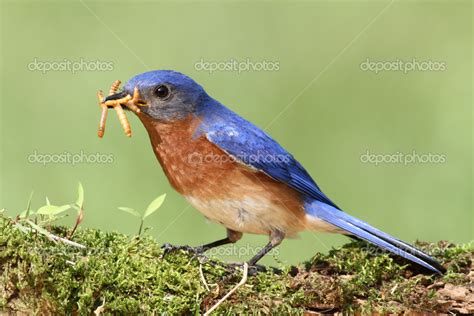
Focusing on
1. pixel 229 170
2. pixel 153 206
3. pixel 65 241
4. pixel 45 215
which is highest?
pixel 229 170

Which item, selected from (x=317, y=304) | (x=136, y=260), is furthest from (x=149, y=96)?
(x=317, y=304)

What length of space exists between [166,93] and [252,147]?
0.78 meters

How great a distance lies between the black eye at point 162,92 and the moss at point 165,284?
1.38 m

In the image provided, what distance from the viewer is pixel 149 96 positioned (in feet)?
18.8

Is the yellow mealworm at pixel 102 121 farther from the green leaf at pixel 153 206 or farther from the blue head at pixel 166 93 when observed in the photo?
the green leaf at pixel 153 206

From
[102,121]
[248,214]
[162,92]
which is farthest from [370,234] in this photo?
[102,121]

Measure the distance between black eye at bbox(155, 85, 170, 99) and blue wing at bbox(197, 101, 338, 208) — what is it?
313 millimetres

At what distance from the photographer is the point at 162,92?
227 inches

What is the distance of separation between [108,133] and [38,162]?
0.93 metres

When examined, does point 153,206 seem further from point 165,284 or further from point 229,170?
point 229,170

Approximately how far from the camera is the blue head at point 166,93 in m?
5.66

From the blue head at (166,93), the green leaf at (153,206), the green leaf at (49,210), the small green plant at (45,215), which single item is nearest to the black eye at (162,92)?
the blue head at (166,93)

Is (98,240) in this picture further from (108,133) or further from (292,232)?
(108,133)

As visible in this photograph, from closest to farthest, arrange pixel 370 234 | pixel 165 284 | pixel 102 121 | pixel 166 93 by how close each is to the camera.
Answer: pixel 165 284 < pixel 370 234 < pixel 102 121 < pixel 166 93
